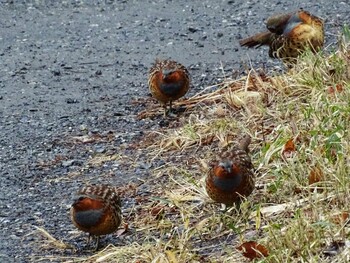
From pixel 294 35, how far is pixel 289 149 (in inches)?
94.4

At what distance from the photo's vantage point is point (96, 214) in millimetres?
6711

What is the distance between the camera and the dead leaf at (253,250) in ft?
18.5

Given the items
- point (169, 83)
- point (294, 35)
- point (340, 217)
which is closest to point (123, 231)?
point (340, 217)

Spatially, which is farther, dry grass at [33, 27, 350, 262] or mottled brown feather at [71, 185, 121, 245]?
mottled brown feather at [71, 185, 121, 245]

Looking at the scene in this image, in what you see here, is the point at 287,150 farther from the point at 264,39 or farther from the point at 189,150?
the point at 264,39

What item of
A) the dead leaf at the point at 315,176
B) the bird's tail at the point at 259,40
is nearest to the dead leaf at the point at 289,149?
the dead leaf at the point at 315,176

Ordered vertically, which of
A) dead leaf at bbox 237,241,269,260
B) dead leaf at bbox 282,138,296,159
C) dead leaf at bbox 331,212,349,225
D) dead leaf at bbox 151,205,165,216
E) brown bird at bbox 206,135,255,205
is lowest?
dead leaf at bbox 151,205,165,216

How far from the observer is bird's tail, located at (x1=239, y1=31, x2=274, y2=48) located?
383 inches

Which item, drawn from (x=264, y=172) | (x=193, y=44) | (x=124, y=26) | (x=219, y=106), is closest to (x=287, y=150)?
(x=264, y=172)

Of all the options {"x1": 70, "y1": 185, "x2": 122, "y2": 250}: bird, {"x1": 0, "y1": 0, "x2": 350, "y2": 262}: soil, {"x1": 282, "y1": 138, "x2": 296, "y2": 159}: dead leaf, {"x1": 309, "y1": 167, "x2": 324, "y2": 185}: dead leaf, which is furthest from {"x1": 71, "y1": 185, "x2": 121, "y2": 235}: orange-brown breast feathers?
{"x1": 309, "y1": 167, "x2": 324, "y2": 185}: dead leaf

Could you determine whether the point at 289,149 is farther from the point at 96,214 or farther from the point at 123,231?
the point at 96,214

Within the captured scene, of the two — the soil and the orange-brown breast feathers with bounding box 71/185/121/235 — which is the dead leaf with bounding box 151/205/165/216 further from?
the soil

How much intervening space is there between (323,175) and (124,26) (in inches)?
238

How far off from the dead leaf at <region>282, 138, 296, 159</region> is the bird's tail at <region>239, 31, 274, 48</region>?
279 centimetres
